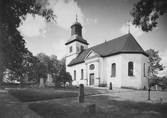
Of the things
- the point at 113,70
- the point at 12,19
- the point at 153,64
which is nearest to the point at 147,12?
the point at 12,19

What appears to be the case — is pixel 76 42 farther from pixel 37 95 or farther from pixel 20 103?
pixel 20 103

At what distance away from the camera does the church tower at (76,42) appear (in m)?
29.2

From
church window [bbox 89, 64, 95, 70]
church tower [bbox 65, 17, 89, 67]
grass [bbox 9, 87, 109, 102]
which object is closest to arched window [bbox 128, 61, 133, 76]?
church window [bbox 89, 64, 95, 70]

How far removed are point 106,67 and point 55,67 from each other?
99.3ft

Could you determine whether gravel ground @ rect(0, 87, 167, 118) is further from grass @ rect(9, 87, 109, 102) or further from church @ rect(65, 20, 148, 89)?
church @ rect(65, 20, 148, 89)

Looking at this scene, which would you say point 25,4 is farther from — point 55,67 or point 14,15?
point 55,67

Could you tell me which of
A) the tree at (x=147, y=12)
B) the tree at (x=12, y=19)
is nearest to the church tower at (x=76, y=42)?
the tree at (x=12, y=19)

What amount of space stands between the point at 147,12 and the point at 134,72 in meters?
15.0

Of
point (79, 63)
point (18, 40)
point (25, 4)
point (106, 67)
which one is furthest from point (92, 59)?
point (25, 4)

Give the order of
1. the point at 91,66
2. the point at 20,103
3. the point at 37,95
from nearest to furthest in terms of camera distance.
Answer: the point at 20,103, the point at 37,95, the point at 91,66

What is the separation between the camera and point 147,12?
197 inches

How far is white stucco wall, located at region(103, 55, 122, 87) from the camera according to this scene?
18.5 m

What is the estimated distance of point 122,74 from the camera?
18.1 metres

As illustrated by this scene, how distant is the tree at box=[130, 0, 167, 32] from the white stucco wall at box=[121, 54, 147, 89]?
44.0ft
